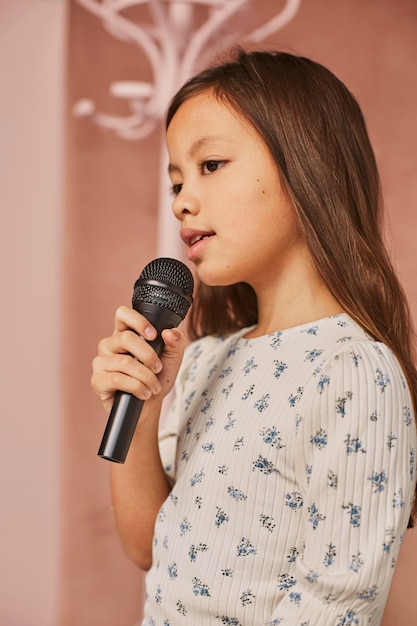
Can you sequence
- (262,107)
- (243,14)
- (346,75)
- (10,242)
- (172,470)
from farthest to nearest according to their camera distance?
(10,242)
(346,75)
(243,14)
(172,470)
(262,107)

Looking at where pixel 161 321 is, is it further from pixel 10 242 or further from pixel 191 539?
pixel 10 242

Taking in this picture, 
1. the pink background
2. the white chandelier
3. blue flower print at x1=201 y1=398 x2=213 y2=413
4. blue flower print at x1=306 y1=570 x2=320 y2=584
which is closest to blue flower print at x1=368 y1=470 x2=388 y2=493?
blue flower print at x1=306 y1=570 x2=320 y2=584

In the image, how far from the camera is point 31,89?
6.59 ft

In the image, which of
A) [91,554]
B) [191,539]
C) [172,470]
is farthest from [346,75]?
[91,554]

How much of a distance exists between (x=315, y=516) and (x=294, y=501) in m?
0.07

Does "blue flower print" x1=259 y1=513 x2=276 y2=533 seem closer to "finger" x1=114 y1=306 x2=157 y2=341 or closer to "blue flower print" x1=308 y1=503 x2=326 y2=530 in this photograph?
"blue flower print" x1=308 y1=503 x2=326 y2=530

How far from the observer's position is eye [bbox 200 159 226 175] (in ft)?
3.15

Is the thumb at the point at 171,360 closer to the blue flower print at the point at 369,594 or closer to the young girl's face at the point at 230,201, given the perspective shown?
the young girl's face at the point at 230,201

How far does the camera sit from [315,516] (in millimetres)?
783

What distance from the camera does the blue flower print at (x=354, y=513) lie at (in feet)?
2.48

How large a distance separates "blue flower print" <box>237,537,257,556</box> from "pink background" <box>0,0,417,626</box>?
1.28 metres

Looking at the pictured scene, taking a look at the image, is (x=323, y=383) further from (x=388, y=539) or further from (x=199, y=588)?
(x=199, y=588)

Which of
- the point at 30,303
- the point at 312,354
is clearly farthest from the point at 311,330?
the point at 30,303

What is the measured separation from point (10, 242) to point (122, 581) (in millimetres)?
1013
